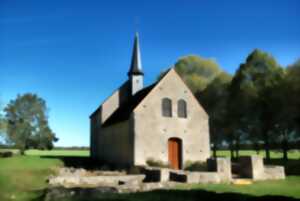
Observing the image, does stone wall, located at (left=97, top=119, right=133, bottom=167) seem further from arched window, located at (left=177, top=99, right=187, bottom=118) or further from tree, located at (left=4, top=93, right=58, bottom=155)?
tree, located at (left=4, top=93, right=58, bottom=155)

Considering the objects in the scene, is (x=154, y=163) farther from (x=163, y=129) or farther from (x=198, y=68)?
(x=198, y=68)

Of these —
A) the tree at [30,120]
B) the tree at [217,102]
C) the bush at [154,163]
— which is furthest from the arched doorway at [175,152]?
the tree at [30,120]

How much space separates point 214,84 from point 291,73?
10.4 m

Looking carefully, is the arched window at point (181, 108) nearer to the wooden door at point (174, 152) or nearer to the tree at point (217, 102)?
the wooden door at point (174, 152)

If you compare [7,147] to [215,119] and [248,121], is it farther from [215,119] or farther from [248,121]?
[248,121]

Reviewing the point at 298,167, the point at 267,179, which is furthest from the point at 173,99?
the point at 298,167

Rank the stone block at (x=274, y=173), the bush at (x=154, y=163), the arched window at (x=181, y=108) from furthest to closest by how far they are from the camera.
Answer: the arched window at (x=181, y=108)
the bush at (x=154, y=163)
the stone block at (x=274, y=173)

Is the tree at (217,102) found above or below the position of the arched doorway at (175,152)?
above

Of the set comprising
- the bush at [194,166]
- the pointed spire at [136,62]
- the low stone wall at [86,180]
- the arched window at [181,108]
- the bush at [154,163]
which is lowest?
the low stone wall at [86,180]

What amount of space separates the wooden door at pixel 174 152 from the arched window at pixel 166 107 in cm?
216

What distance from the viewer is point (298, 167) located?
26578 mm

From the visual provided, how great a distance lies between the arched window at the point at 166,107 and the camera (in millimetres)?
26502

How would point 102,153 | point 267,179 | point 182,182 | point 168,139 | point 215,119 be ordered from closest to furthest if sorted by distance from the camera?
point 182,182 < point 267,179 < point 168,139 < point 102,153 < point 215,119

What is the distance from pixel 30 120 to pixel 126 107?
28.4 meters
